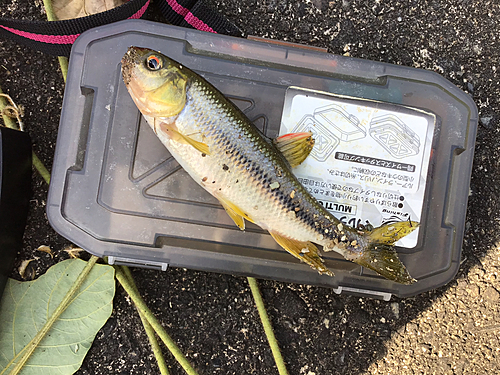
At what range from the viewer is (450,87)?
1729mm

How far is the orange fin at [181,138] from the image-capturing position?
138 cm

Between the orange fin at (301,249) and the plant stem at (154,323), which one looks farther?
the plant stem at (154,323)

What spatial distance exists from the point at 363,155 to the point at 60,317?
165 cm

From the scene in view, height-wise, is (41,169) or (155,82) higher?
(155,82)

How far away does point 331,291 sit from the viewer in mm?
2000

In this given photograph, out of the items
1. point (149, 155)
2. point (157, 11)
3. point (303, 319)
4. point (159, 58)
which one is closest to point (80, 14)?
point (157, 11)

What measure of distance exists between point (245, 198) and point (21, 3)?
1640 mm

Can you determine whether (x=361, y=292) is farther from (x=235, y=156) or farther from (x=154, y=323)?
(x=154, y=323)

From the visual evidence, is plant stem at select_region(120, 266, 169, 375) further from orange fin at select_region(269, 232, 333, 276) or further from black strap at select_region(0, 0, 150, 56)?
black strap at select_region(0, 0, 150, 56)

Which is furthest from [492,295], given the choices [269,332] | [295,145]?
[295,145]

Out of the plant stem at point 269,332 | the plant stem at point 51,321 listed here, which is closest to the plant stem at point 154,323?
the plant stem at point 51,321

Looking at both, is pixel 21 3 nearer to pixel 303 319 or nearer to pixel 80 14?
pixel 80 14

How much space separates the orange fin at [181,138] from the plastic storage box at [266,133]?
0.21 meters

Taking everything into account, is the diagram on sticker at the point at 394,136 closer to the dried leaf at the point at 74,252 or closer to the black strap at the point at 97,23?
the black strap at the point at 97,23
